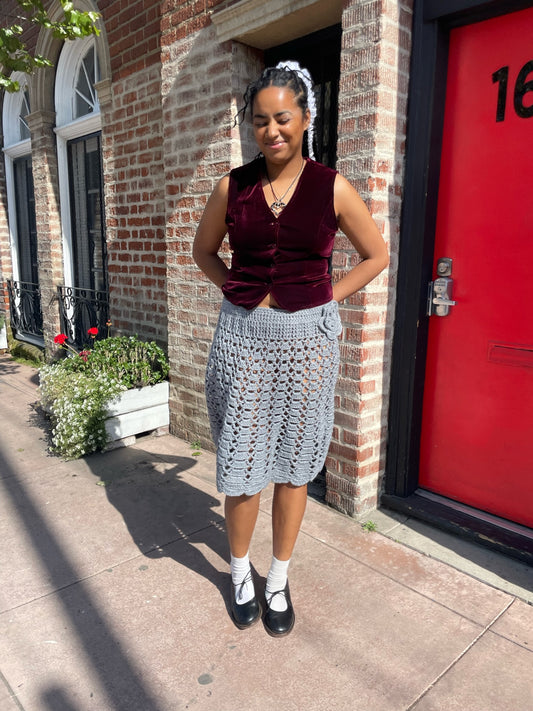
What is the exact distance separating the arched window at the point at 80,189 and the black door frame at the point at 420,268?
11.4 feet

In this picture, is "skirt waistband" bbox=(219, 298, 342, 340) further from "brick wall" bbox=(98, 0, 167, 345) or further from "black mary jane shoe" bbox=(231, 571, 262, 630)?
"brick wall" bbox=(98, 0, 167, 345)

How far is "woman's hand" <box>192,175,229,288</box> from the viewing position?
2.00 metres

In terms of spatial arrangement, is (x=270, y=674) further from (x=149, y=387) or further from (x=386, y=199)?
(x=149, y=387)

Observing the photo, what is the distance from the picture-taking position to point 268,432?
1999 millimetres

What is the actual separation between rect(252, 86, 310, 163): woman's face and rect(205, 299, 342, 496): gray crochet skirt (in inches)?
21.7

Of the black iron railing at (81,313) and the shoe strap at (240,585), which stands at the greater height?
the black iron railing at (81,313)

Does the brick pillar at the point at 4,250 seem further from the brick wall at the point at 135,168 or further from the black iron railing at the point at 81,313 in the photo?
the brick wall at the point at 135,168

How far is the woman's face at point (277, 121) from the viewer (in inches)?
68.6

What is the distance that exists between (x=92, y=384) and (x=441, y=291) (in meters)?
2.52

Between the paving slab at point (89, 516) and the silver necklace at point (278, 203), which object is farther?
the paving slab at point (89, 516)

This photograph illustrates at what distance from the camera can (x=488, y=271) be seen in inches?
103

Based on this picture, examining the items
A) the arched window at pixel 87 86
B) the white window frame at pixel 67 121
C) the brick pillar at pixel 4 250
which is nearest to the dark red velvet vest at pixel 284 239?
the white window frame at pixel 67 121

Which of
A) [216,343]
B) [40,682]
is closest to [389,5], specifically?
[216,343]

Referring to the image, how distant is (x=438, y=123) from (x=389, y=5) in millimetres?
588
